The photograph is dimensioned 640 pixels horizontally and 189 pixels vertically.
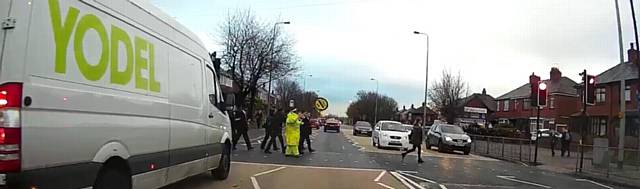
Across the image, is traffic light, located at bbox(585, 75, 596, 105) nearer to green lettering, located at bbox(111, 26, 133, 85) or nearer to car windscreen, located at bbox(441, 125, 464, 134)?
car windscreen, located at bbox(441, 125, 464, 134)

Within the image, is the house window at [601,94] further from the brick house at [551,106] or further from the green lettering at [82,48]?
the green lettering at [82,48]

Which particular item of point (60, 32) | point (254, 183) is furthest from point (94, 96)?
point (254, 183)

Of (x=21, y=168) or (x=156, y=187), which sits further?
(x=156, y=187)

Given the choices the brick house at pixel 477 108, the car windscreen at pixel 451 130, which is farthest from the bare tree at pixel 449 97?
the car windscreen at pixel 451 130

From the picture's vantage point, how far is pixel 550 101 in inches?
2717

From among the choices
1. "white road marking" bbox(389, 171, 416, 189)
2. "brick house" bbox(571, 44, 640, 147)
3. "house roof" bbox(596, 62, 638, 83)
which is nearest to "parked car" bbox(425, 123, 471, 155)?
"white road marking" bbox(389, 171, 416, 189)

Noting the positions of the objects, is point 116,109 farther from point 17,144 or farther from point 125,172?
point 17,144

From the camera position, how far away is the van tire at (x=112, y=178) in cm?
637

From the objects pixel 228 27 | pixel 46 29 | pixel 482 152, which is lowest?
pixel 482 152

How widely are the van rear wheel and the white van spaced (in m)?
0.01

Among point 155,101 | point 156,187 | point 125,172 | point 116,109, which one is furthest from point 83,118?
point 156,187

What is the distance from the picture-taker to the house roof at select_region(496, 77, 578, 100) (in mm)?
67562

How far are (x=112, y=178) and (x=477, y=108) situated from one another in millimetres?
52315

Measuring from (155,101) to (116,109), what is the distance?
116cm
